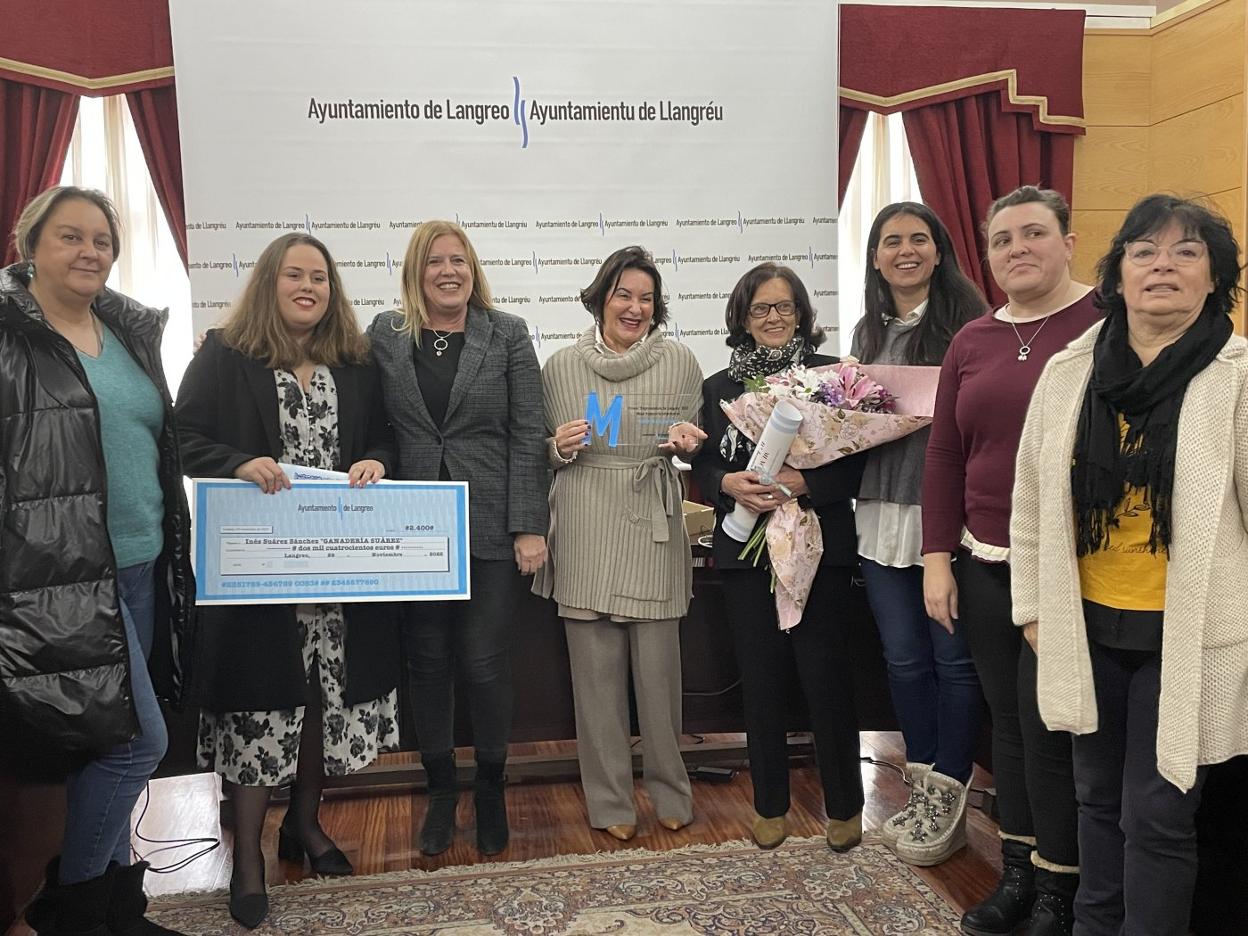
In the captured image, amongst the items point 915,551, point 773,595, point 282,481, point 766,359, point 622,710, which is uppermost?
point 766,359

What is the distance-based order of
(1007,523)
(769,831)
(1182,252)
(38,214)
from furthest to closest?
1. (769,831)
2. (1007,523)
3. (38,214)
4. (1182,252)

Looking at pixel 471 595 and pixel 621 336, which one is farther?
pixel 621 336

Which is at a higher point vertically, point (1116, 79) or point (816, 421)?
point (1116, 79)

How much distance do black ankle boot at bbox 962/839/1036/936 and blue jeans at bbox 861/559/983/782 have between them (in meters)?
0.33

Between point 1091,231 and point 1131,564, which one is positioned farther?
point 1091,231

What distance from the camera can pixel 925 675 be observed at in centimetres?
257

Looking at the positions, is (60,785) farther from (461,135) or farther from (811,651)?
(461,135)

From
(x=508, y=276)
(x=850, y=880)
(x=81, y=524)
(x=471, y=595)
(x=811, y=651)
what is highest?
(x=508, y=276)

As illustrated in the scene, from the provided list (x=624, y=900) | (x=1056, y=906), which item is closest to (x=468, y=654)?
(x=624, y=900)

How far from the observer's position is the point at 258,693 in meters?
2.23

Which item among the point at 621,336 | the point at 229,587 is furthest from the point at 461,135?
the point at 229,587

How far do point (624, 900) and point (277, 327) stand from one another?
1.59 m

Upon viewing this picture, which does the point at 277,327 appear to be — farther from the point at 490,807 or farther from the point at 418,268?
the point at 490,807

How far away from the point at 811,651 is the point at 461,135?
2.81m
